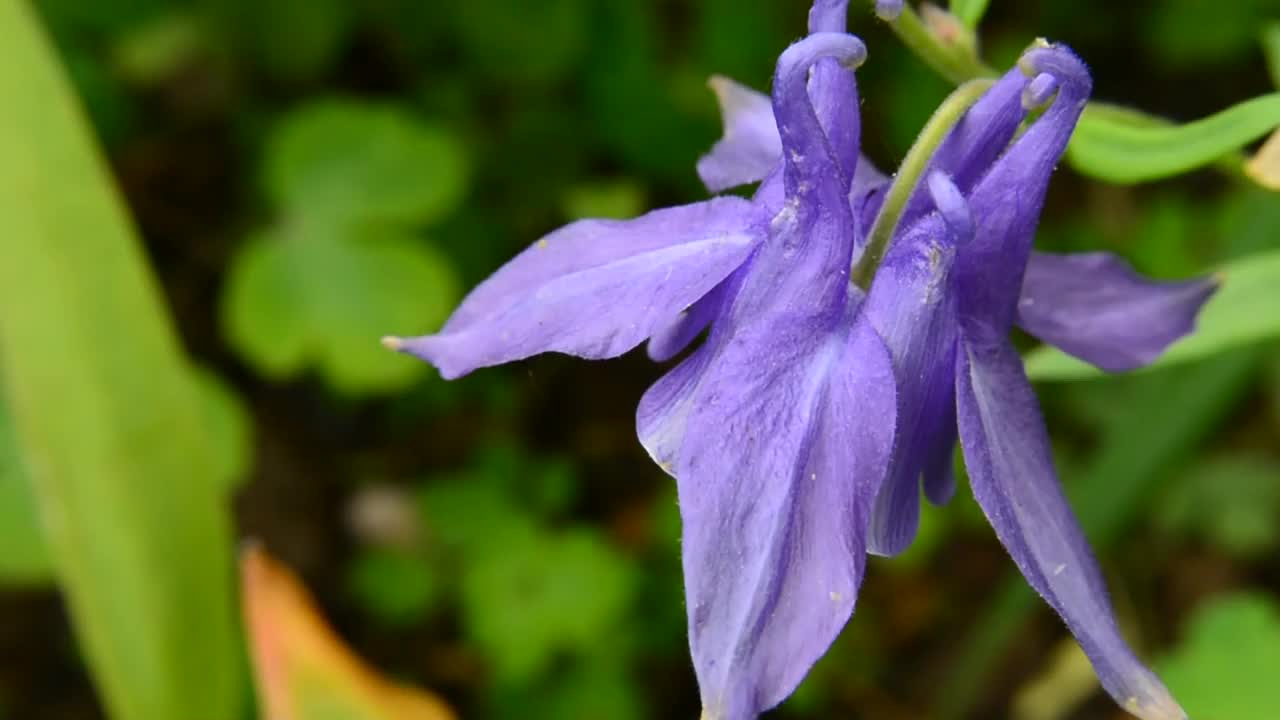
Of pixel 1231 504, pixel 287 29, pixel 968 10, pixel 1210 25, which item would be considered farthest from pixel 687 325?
pixel 1210 25

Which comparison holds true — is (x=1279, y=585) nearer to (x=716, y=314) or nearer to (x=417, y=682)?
(x=417, y=682)

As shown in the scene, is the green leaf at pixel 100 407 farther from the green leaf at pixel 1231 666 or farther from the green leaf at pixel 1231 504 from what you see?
the green leaf at pixel 1231 504

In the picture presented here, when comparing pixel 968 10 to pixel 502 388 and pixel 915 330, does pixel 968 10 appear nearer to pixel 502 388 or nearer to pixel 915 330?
pixel 915 330

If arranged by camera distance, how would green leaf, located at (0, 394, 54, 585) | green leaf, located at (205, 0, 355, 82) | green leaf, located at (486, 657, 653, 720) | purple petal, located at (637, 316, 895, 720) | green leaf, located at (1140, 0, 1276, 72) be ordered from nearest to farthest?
purple petal, located at (637, 316, 895, 720)
green leaf, located at (0, 394, 54, 585)
green leaf, located at (486, 657, 653, 720)
green leaf, located at (205, 0, 355, 82)
green leaf, located at (1140, 0, 1276, 72)

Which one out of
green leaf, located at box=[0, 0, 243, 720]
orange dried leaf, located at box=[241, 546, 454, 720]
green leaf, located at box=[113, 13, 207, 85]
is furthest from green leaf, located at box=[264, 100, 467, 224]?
orange dried leaf, located at box=[241, 546, 454, 720]

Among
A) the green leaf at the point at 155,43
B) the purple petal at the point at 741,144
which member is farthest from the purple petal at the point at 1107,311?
the green leaf at the point at 155,43

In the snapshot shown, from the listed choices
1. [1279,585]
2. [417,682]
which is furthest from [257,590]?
[1279,585]

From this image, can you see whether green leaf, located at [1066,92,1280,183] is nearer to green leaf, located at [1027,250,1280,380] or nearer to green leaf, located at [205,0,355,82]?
green leaf, located at [1027,250,1280,380]
